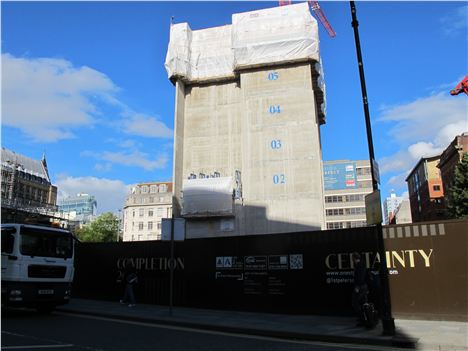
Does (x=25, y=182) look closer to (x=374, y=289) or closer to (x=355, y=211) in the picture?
(x=355, y=211)

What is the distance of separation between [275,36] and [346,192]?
58789 mm

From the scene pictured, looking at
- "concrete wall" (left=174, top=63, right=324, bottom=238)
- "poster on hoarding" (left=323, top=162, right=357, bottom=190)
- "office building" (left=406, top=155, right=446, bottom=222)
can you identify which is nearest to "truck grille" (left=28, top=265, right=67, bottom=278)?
"concrete wall" (left=174, top=63, right=324, bottom=238)

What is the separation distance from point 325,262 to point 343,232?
1.11m

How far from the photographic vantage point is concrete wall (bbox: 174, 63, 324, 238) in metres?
42.3

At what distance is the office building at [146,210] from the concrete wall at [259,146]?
69.9m

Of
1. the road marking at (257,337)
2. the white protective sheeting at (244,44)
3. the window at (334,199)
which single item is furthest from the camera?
the window at (334,199)

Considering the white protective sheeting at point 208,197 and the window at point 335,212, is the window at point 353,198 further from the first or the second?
the white protective sheeting at point 208,197

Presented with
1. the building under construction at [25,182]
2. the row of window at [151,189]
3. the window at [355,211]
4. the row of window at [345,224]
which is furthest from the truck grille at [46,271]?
the row of window at [151,189]

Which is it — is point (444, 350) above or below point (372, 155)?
below

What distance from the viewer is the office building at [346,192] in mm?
93312

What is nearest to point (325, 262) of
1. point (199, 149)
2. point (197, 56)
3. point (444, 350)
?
point (444, 350)

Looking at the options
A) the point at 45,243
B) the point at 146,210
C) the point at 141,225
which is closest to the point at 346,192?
the point at 146,210

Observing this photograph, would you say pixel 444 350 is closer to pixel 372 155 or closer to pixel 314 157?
pixel 372 155

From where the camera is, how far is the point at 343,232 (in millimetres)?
12977
